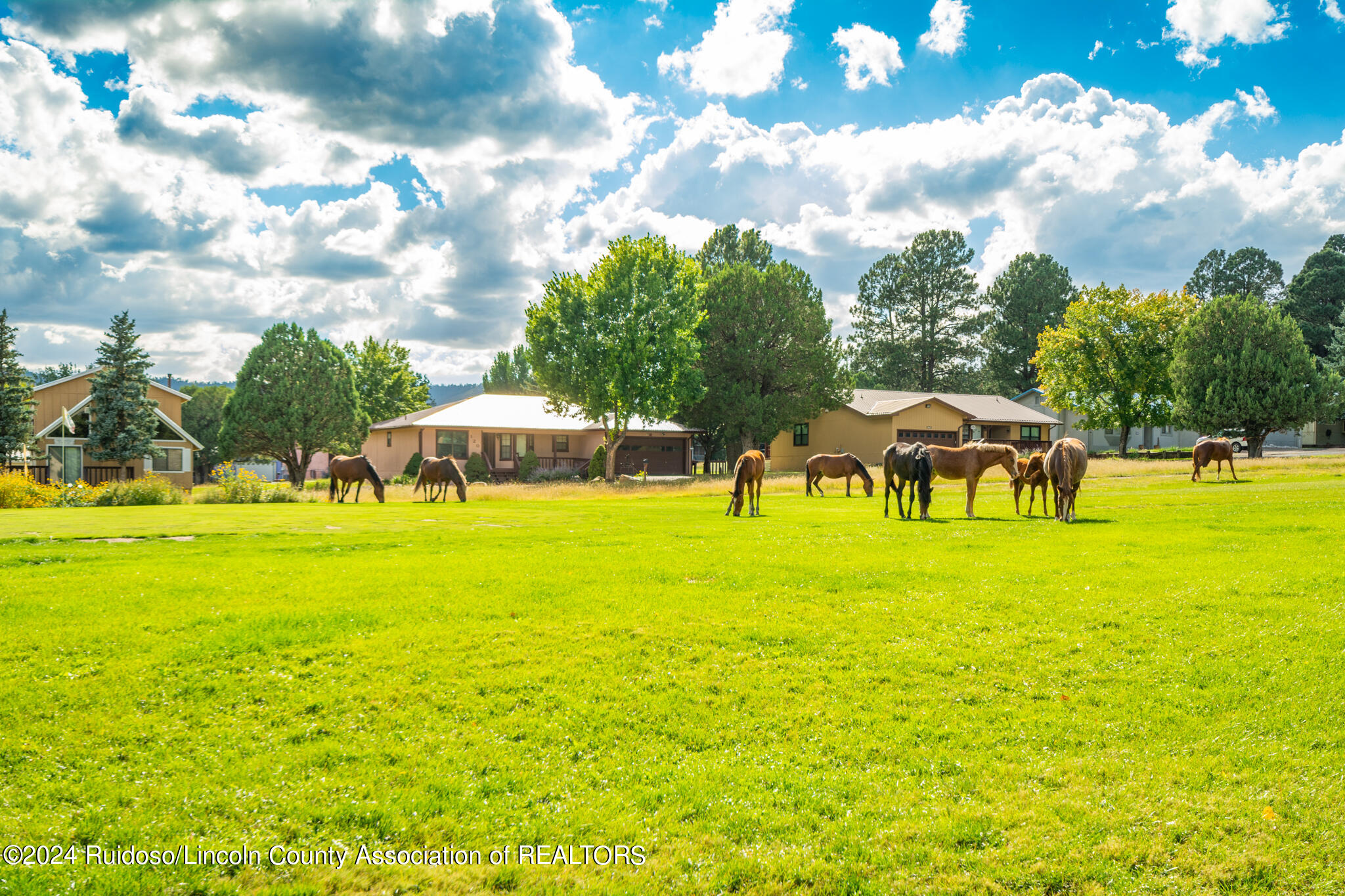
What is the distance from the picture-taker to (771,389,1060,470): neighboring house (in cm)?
5475

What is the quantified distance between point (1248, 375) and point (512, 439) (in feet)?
154

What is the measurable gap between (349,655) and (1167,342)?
63.7 m

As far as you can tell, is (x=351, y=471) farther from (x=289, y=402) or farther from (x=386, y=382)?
(x=386, y=382)

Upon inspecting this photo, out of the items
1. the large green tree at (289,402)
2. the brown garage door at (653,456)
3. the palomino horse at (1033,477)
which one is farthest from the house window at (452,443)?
the palomino horse at (1033,477)

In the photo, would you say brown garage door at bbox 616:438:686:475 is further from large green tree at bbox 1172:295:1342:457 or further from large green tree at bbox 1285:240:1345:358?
large green tree at bbox 1285:240:1345:358

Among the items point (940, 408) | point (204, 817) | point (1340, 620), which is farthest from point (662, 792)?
point (940, 408)

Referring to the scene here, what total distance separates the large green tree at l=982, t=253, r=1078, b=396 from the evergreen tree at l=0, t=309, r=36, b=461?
83.6 meters

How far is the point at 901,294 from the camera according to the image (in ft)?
274

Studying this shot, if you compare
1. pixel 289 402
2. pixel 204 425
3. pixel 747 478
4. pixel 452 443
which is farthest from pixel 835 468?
pixel 204 425

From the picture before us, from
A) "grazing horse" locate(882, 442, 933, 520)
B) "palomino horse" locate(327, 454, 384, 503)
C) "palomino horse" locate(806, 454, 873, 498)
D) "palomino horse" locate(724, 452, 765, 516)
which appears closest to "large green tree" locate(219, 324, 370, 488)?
"palomino horse" locate(327, 454, 384, 503)

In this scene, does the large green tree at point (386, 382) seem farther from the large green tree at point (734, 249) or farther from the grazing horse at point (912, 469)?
the grazing horse at point (912, 469)

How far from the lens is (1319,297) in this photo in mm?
74125

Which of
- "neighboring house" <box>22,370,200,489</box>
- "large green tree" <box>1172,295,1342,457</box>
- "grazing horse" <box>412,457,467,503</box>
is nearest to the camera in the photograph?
"grazing horse" <box>412,457,467,503</box>

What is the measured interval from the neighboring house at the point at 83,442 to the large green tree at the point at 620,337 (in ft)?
67.9
